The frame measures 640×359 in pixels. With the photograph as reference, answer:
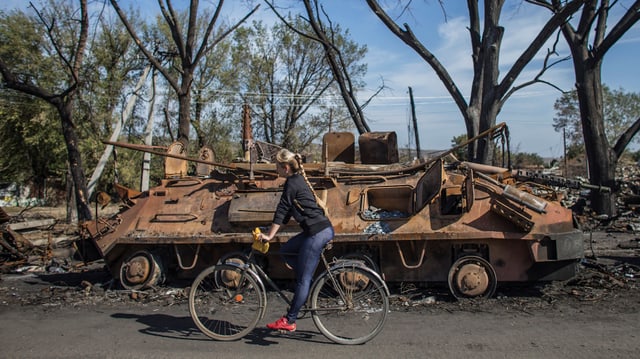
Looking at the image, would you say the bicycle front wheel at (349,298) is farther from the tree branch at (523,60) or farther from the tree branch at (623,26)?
the tree branch at (623,26)

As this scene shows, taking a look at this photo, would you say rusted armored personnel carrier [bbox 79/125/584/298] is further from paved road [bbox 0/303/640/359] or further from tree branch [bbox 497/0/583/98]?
tree branch [bbox 497/0/583/98]

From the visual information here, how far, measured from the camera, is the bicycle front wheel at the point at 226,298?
552 cm

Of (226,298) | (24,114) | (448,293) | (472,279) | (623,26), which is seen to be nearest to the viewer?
(226,298)

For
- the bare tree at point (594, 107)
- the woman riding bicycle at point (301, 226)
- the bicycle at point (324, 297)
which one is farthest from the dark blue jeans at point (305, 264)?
the bare tree at point (594, 107)

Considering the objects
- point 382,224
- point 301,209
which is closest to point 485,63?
A: point 382,224

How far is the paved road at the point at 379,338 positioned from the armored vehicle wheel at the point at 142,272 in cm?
142

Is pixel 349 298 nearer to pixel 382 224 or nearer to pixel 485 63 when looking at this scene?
pixel 382 224

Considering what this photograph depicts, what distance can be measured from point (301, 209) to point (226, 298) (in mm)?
1500

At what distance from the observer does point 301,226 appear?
542 centimetres

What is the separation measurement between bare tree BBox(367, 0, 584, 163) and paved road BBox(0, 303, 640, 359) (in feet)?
22.8

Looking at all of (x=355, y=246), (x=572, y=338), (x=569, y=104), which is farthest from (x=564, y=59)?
(x=569, y=104)

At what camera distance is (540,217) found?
7.08 meters

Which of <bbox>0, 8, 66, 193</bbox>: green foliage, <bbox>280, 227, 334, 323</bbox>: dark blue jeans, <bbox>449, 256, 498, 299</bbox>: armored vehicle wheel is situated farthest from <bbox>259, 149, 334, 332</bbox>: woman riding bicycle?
<bbox>0, 8, 66, 193</bbox>: green foliage

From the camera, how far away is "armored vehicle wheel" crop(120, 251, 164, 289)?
831cm
